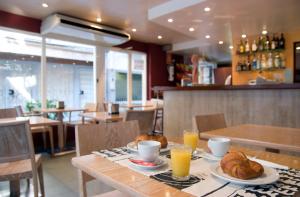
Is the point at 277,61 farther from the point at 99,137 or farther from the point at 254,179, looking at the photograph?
the point at 254,179

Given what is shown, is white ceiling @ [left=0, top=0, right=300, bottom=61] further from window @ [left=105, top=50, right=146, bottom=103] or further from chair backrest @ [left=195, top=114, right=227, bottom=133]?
chair backrest @ [left=195, top=114, right=227, bottom=133]

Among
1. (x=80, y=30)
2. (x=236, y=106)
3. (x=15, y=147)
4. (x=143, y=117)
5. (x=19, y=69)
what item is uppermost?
(x=80, y=30)

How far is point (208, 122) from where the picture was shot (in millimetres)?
1938

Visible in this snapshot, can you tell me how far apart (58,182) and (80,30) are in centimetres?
289

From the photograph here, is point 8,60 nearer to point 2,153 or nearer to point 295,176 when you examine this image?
point 2,153

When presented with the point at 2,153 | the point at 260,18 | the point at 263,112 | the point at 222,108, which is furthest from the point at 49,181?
the point at 260,18

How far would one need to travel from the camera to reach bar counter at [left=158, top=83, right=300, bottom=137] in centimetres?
248

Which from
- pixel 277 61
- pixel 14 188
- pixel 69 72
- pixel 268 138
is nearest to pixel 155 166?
pixel 268 138

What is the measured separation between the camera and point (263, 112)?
2666mm

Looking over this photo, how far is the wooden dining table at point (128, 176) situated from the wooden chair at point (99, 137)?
0.84 feet

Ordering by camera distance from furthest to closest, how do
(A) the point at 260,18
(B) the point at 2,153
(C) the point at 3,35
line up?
1. (C) the point at 3,35
2. (A) the point at 260,18
3. (B) the point at 2,153

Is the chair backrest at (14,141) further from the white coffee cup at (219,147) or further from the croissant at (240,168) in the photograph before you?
the croissant at (240,168)

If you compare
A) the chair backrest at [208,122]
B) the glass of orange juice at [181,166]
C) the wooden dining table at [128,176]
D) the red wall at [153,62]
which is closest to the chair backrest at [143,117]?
the chair backrest at [208,122]

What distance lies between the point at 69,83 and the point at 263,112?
4.34m
